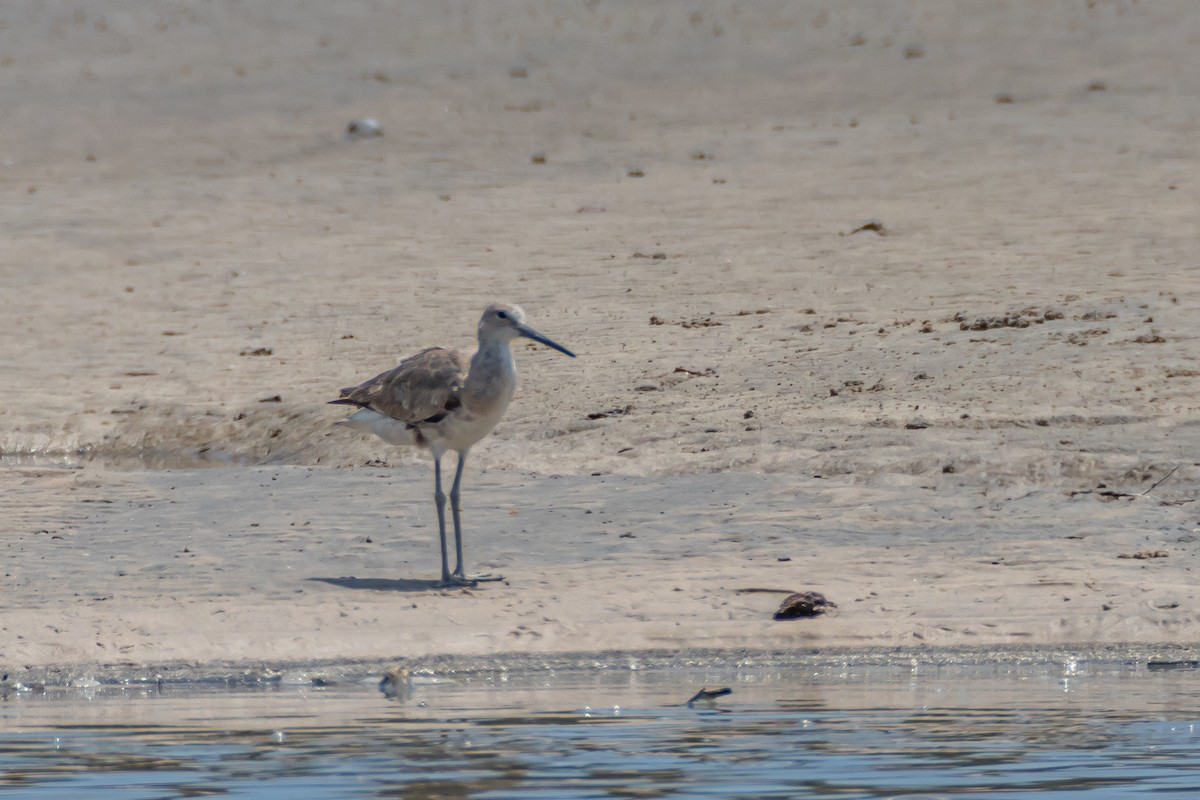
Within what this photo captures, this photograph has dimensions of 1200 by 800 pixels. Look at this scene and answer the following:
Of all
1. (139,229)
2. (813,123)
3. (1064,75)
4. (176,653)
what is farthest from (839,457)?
(1064,75)

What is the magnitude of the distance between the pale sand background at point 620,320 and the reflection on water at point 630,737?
1.80ft

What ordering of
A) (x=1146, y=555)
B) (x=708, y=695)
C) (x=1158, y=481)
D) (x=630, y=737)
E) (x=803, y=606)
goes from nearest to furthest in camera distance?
(x=630, y=737) < (x=708, y=695) < (x=803, y=606) < (x=1146, y=555) < (x=1158, y=481)

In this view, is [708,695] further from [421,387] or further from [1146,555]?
[1146,555]

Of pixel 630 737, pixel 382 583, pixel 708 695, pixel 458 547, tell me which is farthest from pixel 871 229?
pixel 630 737

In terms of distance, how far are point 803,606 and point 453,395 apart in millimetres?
2005

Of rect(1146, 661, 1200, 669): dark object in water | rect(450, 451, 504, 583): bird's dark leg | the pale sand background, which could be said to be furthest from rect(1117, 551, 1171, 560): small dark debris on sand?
rect(450, 451, 504, 583): bird's dark leg

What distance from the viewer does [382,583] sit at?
8.62m

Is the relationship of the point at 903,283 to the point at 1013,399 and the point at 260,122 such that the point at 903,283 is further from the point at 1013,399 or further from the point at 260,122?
the point at 260,122

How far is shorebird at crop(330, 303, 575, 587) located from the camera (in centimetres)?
878

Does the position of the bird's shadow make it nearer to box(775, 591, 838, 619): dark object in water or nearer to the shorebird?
the shorebird

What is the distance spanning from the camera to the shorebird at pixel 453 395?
28.8 ft

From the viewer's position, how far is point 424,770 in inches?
216

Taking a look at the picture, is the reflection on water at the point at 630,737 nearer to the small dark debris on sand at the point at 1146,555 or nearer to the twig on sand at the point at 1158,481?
→ the small dark debris on sand at the point at 1146,555

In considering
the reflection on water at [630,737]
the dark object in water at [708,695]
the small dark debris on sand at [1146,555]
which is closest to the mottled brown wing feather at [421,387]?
the reflection on water at [630,737]
